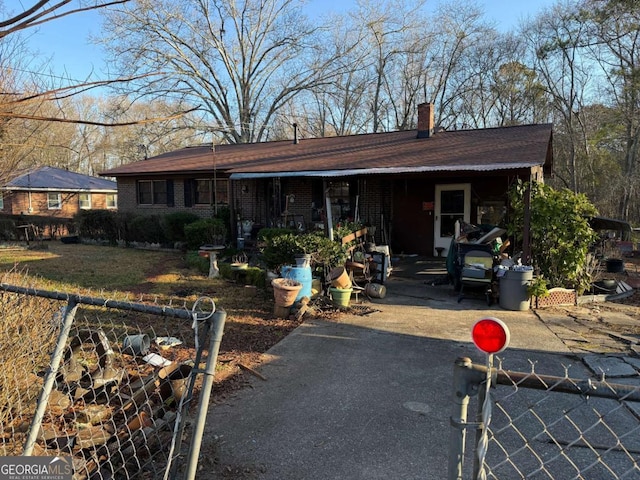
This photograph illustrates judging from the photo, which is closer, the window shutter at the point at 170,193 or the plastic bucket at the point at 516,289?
the plastic bucket at the point at 516,289

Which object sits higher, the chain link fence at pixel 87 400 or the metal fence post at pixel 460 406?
the metal fence post at pixel 460 406

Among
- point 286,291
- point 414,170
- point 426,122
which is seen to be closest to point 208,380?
point 286,291

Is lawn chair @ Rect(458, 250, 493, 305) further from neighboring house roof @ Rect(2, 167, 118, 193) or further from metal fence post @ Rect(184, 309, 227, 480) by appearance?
neighboring house roof @ Rect(2, 167, 118, 193)

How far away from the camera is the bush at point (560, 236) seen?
7.71 meters

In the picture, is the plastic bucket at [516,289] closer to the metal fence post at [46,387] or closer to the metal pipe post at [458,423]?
the metal pipe post at [458,423]

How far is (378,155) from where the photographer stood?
12883 millimetres

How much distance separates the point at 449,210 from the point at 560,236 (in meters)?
5.30

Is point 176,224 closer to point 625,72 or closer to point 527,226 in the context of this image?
point 527,226

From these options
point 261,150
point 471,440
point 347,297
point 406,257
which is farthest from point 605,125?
point 471,440

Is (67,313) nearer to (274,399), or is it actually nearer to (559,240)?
(274,399)

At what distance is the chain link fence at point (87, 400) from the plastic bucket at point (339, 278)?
3949 millimetres

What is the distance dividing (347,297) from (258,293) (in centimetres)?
222

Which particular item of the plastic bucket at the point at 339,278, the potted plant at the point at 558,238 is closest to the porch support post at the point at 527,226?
the potted plant at the point at 558,238

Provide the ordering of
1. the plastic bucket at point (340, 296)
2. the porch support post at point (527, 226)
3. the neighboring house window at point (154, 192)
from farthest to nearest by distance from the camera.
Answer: the neighboring house window at point (154, 192)
the porch support post at point (527, 226)
the plastic bucket at point (340, 296)
